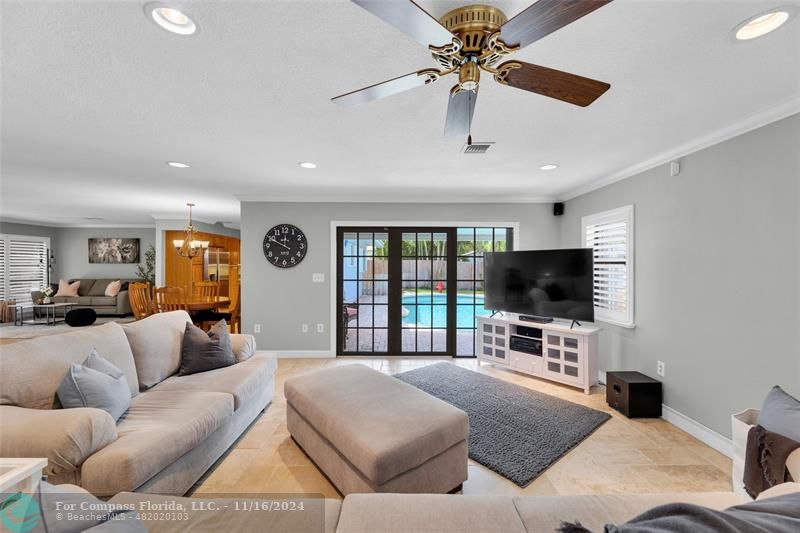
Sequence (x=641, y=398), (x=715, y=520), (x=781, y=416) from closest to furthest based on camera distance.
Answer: (x=715, y=520)
(x=781, y=416)
(x=641, y=398)

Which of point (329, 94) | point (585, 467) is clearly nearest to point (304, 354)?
point (585, 467)

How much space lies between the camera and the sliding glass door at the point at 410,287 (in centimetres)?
469

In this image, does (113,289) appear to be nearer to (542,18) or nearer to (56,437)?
(56,437)

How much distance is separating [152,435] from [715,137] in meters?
4.14

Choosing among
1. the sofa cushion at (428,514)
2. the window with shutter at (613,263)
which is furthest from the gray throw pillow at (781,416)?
the window with shutter at (613,263)

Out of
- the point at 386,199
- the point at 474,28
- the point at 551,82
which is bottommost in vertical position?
the point at 551,82

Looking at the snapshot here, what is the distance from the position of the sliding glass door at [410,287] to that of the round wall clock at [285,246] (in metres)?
0.55

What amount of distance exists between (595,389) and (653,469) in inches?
54.9

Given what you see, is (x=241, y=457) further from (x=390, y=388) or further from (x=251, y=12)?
(x=251, y=12)

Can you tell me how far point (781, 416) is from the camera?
141 cm

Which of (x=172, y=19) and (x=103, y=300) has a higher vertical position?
(x=172, y=19)

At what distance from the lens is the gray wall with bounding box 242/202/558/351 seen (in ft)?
15.1

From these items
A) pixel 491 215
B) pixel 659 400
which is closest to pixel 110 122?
pixel 491 215

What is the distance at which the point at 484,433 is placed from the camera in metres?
2.53
